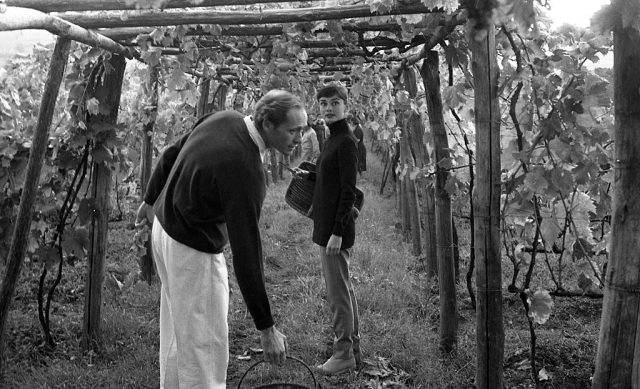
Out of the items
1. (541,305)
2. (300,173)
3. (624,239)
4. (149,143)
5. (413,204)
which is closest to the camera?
(624,239)

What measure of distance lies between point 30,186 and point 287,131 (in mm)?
1753

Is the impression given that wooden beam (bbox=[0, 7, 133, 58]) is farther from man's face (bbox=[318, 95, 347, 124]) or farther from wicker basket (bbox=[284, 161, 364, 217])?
wicker basket (bbox=[284, 161, 364, 217])

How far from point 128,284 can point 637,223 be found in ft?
16.7

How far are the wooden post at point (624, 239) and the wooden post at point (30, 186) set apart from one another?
9.78 feet

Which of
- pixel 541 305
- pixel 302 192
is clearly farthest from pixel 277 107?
pixel 302 192

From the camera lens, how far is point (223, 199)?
8.22 feet

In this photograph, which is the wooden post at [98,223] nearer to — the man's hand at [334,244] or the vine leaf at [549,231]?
the man's hand at [334,244]

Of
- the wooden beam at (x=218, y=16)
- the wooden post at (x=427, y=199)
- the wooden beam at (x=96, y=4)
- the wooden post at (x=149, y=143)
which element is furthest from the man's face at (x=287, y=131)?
the wooden post at (x=149, y=143)

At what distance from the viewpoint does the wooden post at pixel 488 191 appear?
2750 millimetres

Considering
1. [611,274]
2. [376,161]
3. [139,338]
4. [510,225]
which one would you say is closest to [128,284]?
[139,338]

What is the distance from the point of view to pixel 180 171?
2740mm

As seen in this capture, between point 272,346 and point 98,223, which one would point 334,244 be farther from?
point 98,223

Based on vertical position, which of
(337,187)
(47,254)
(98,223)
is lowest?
(47,254)

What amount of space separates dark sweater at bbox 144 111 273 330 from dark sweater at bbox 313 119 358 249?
50.6 inches
